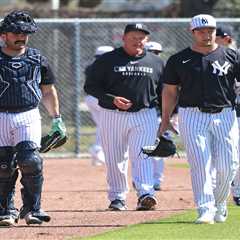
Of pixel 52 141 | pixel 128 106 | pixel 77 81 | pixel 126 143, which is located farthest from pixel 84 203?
pixel 77 81

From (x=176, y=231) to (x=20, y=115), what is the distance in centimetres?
192

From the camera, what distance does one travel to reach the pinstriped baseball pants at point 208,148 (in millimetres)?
10438

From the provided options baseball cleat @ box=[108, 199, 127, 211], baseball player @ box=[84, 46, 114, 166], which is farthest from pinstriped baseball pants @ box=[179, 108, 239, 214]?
baseball player @ box=[84, 46, 114, 166]

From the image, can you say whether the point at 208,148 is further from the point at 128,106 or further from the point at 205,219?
the point at 128,106

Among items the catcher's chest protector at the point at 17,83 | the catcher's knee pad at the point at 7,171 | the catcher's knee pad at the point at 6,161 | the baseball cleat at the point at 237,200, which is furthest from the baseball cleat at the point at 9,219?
the baseball cleat at the point at 237,200

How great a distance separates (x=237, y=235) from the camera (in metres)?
9.64

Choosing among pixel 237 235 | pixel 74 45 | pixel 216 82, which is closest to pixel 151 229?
pixel 237 235

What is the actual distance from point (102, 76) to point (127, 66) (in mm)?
325

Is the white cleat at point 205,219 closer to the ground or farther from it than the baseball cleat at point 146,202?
farther from it

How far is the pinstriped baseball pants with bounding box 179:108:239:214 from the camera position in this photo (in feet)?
34.2

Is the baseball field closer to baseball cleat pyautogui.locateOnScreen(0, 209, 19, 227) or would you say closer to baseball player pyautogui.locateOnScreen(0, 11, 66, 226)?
baseball cleat pyautogui.locateOnScreen(0, 209, 19, 227)

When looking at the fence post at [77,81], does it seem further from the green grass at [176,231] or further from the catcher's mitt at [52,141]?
the green grass at [176,231]

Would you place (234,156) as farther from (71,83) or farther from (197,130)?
(71,83)

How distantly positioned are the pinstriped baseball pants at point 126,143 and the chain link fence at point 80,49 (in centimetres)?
812
